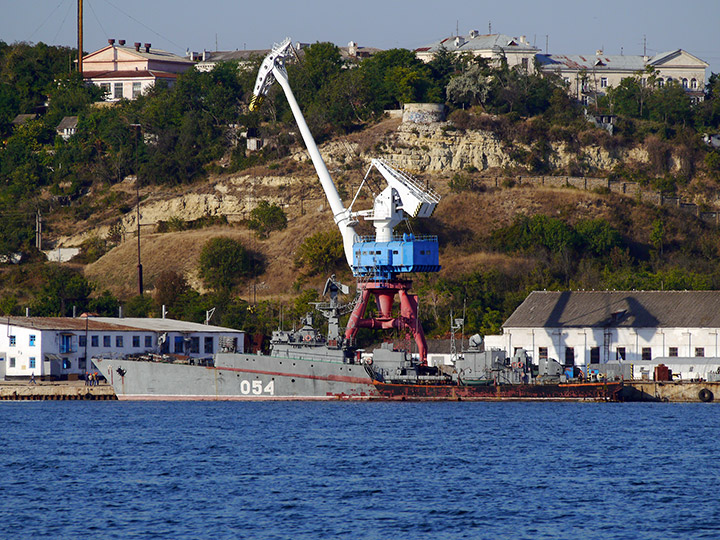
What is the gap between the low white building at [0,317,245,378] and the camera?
7375cm

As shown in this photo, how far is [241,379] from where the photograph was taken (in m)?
67.3

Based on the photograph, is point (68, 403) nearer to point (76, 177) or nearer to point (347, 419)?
point (347, 419)

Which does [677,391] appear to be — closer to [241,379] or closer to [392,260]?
[392,260]

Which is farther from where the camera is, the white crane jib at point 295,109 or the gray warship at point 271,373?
the white crane jib at point 295,109

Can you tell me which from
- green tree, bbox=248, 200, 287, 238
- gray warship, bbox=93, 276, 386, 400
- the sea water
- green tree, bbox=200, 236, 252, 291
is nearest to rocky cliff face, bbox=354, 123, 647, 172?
green tree, bbox=248, 200, 287, 238

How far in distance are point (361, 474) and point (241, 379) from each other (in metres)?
29.1

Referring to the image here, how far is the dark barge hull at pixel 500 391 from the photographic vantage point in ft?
216

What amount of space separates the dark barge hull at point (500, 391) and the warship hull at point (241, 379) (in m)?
1.42

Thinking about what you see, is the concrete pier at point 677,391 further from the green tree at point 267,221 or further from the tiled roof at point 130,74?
the tiled roof at point 130,74

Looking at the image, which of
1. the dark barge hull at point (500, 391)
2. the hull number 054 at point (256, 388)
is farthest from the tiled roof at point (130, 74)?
the dark barge hull at point (500, 391)

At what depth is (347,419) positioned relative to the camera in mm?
56344

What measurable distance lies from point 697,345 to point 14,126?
3639 inches

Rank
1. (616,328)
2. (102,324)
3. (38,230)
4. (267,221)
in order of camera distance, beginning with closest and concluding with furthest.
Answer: (616,328)
(102,324)
(267,221)
(38,230)

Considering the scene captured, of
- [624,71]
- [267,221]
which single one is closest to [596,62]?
[624,71]
